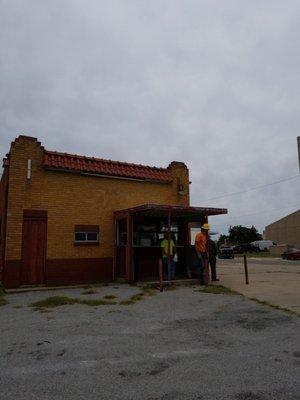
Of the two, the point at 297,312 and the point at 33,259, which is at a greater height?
the point at 33,259

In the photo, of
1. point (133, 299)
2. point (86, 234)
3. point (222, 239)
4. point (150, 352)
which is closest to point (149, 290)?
point (133, 299)

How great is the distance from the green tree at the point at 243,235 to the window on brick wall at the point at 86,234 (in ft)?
215

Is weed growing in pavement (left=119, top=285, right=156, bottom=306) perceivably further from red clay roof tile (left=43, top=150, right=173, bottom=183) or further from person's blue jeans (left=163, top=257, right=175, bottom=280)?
red clay roof tile (left=43, top=150, right=173, bottom=183)

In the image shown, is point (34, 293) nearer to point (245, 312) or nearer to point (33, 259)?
point (33, 259)

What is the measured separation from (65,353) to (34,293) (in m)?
7.34

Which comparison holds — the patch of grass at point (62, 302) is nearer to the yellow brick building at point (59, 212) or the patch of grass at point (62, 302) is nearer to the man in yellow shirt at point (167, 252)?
the yellow brick building at point (59, 212)

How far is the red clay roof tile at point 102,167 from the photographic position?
15.5 metres

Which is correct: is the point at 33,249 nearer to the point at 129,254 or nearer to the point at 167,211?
the point at 129,254

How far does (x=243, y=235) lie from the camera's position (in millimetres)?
79188

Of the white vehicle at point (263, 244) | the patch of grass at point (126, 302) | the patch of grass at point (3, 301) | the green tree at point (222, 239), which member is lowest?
the patch of grass at point (126, 302)

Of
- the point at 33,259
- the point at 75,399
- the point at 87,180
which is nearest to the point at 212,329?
the point at 75,399

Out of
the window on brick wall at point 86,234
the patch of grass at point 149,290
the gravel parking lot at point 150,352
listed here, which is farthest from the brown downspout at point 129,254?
the gravel parking lot at point 150,352

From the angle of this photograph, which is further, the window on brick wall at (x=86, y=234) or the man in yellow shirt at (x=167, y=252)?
the window on brick wall at (x=86, y=234)

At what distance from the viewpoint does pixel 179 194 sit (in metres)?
18.3
